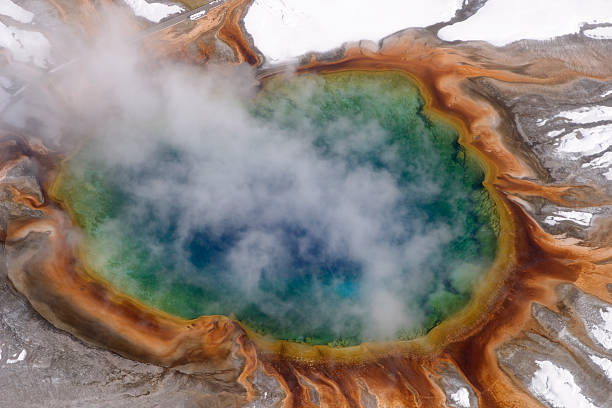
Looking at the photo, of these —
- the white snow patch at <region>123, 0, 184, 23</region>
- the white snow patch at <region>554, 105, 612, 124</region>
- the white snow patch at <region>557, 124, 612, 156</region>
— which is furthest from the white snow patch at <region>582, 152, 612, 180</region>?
the white snow patch at <region>123, 0, 184, 23</region>

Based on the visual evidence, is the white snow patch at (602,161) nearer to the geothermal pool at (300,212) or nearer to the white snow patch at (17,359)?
the geothermal pool at (300,212)

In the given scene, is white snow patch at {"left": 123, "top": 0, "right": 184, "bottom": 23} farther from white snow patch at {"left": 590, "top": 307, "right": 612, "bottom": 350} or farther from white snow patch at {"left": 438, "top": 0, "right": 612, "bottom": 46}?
white snow patch at {"left": 590, "top": 307, "right": 612, "bottom": 350}

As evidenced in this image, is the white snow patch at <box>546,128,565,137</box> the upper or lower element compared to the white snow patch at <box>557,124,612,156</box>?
upper

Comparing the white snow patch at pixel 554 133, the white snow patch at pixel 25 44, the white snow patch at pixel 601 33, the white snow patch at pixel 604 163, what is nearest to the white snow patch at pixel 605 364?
the white snow patch at pixel 604 163

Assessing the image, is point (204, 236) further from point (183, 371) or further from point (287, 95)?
point (287, 95)

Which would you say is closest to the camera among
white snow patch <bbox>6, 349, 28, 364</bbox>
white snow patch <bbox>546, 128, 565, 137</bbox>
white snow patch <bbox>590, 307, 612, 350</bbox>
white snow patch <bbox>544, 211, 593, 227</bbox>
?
white snow patch <bbox>6, 349, 28, 364</bbox>

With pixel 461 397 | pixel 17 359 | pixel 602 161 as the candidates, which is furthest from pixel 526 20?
pixel 17 359
